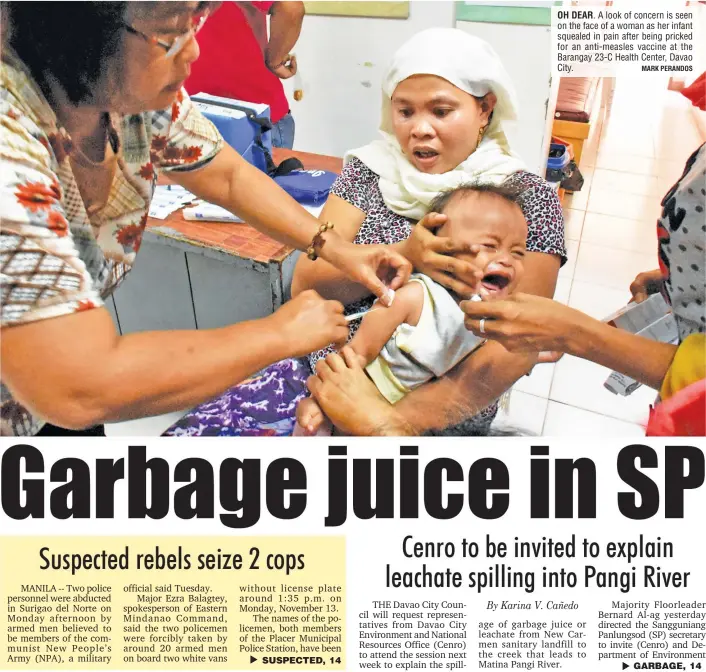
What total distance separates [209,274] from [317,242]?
0.19 metres

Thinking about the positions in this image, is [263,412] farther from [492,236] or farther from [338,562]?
[492,236]

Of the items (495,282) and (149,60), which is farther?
(495,282)

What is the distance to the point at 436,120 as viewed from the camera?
73 cm

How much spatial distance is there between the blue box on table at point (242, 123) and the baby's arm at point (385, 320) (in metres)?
0.30

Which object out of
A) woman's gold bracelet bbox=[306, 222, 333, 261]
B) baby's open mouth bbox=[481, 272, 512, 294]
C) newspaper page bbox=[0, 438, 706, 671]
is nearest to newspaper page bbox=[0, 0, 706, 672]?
newspaper page bbox=[0, 438, 706, 671]

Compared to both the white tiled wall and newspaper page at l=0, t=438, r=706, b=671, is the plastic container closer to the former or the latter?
the white tiled wall

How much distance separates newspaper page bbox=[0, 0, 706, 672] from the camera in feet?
2.42

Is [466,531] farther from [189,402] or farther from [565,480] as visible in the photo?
[189,402]

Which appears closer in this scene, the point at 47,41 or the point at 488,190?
the point at 47,41

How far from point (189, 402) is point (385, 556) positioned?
36cm

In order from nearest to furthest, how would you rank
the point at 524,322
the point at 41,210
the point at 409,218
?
the point at 41,210, the point at 524,322, the point at 409,218

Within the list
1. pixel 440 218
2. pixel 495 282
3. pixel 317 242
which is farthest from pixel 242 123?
pixel 495 282

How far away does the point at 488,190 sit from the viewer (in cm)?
71

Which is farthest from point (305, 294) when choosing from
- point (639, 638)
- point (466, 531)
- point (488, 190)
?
point (639, 638)
